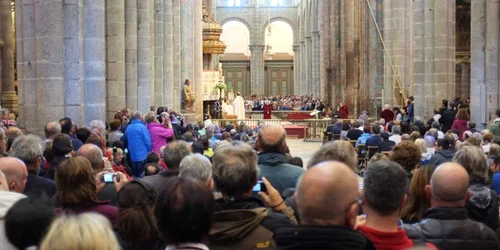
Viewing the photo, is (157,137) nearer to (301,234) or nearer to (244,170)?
(244,170)

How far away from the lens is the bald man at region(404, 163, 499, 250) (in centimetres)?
518

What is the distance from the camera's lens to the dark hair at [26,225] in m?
4.14

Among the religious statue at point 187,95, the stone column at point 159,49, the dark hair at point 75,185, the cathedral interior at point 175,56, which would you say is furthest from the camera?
the religious statue at point 187,95

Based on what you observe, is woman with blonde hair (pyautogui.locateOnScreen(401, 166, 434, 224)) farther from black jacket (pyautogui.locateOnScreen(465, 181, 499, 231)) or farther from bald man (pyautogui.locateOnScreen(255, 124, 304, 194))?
bald man (pyautogui.locateOnScreen(255, 124, 304, 194))

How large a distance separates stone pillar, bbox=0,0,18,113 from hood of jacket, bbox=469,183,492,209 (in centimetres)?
2065

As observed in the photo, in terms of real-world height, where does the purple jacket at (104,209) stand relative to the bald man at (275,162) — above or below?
below

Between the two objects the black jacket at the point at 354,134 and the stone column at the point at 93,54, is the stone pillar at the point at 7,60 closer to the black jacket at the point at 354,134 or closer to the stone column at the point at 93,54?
the stone column at the point at 93,54

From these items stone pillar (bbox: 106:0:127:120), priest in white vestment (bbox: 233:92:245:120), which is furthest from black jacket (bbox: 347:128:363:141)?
priest in white vestment (bbox: 233:92:245:120)

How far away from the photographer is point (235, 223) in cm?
498

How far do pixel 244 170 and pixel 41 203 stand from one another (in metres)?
1.56

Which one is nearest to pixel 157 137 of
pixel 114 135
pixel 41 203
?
pixel 114 135

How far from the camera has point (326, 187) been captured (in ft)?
12.3

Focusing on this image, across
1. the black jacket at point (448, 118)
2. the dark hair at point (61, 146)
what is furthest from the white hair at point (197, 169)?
the black jacket at point (448, 118)

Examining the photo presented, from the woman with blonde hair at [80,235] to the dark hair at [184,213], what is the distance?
101 cm
